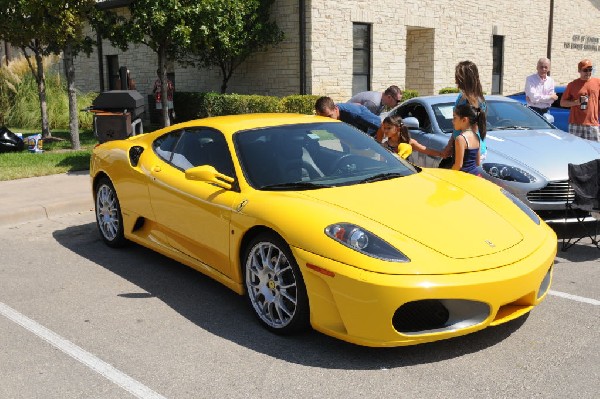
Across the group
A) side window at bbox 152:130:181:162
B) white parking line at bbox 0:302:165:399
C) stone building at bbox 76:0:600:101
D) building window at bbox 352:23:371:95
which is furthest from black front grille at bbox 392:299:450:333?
building window at bbox 352:23:371:95

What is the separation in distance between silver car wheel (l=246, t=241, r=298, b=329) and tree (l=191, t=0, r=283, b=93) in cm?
989

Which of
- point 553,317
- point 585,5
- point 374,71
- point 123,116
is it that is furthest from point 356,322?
point 585,5

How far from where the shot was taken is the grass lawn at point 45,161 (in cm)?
1034

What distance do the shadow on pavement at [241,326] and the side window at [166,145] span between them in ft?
3.26

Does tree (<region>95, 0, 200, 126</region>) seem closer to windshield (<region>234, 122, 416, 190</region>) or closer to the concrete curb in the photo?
the concrete curb

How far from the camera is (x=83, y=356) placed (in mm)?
4012

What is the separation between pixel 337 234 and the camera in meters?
3.90

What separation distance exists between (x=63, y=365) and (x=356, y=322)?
5.67 feet

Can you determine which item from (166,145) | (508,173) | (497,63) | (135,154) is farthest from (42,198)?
(497,63)

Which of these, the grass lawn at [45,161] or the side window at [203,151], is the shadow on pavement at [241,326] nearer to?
the side window at [203,151]

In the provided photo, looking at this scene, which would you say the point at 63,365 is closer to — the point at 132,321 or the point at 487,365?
the point at 132,321

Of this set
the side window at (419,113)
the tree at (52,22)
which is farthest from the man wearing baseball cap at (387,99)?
the tree at (52,22)

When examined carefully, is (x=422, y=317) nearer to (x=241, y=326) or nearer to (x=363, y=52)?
(x=241, y=326)

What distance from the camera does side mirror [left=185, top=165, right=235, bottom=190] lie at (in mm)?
4676
